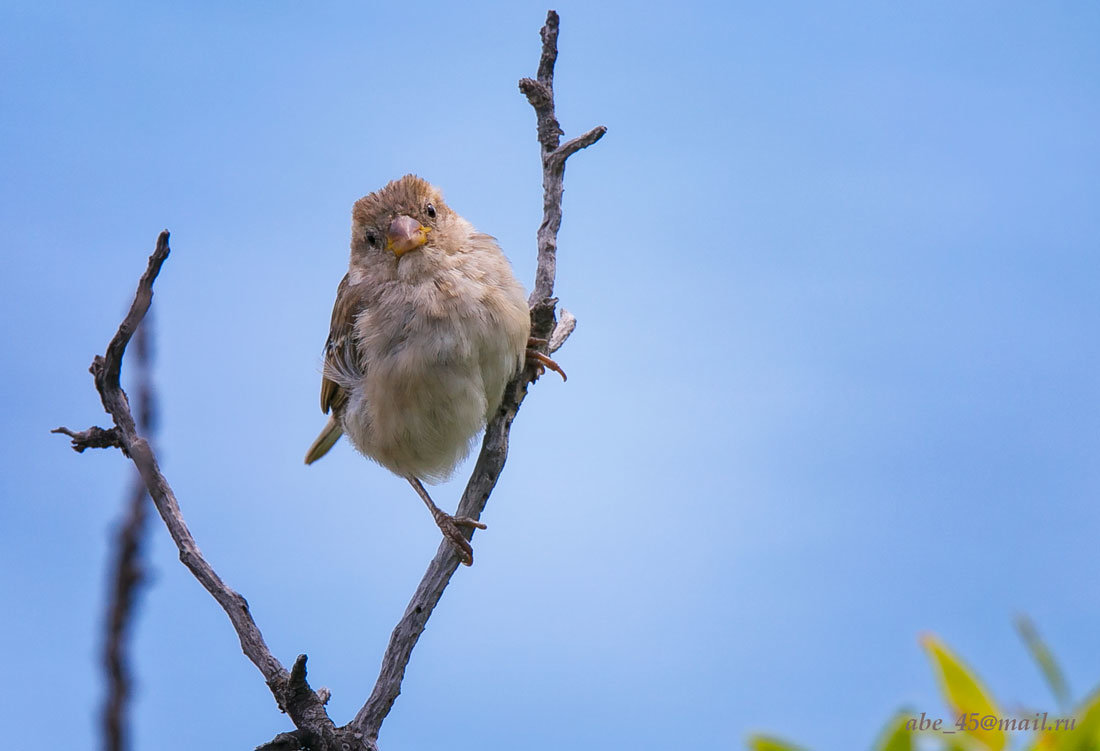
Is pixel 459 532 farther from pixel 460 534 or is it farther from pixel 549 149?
pixel 549 149

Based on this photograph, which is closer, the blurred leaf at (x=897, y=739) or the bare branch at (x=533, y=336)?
the blurred leaf at (x=897, y=739)

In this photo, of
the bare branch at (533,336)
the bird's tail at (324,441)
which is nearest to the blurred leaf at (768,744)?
the bare branch at (533,336)

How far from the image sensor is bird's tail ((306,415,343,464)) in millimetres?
5309

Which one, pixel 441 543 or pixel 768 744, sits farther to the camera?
pixel 441 543

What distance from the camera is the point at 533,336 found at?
4.25 m

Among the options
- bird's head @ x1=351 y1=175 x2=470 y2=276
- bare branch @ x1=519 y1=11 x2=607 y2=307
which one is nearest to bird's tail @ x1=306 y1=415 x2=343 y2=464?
bird's head @ x1=351 y1=175 x2=470 y2=276

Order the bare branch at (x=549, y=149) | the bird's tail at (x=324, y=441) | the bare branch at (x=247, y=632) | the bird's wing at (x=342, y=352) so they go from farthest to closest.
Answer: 1. the bird's tail at (x=324, y=441)
2. the bird's wing at (x=342, y=352)
3. the bare branch at (x=549, y=149)
4. the bare branch at (x=247, y=632)

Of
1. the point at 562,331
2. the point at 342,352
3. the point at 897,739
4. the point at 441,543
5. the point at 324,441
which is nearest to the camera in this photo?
the point at 897,739

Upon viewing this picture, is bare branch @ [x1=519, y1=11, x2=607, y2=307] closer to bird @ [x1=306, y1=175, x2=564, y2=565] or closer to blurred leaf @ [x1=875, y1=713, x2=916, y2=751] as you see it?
bird @ [x1=306, y1=175, x2=564, y2=565]

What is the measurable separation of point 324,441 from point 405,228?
155cm

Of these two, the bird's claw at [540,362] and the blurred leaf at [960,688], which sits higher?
the bird's claw at [540,362]

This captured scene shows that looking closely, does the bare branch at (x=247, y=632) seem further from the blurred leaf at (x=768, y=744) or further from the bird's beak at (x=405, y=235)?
the blurred leaf at (x=768, y=744)

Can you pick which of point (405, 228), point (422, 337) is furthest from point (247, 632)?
point (405, 228)

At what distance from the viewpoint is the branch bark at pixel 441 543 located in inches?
116
